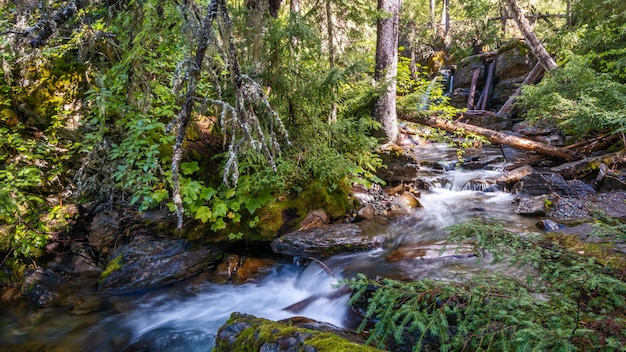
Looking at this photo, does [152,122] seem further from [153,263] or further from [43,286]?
[43,286]

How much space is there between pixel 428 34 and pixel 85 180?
28.8 m

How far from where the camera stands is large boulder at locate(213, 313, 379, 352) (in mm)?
Answer: 2307

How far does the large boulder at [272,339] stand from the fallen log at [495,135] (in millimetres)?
8078

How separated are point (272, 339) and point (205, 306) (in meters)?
3.51

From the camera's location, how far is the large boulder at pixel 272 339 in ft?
7.57

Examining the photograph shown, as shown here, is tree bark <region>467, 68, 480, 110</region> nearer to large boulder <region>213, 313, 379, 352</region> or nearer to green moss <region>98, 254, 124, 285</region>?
green moss <region>98, 254, 124, 285</region>

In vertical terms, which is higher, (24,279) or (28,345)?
(24,279)

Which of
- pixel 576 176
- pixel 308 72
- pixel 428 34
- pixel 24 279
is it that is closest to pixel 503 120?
pixel 576 176

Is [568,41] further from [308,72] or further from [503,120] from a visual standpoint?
[308,72]

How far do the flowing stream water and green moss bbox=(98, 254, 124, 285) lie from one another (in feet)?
1.48

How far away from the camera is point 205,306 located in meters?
5.54

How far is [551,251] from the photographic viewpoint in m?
2.49

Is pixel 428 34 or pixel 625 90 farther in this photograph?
pixel 428 34

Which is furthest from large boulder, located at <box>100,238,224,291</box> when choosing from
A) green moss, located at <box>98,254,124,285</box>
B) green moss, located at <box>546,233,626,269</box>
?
green moss, located at <box>546,233,626,269</box>
